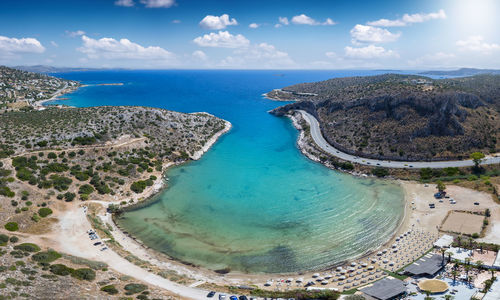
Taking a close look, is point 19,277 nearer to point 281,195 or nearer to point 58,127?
point 281,195

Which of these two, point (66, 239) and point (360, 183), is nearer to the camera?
point (66, 239)

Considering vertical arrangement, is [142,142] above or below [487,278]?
above

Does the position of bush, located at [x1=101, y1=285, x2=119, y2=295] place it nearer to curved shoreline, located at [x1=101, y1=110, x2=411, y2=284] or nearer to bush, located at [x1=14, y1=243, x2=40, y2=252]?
curved shoreline, located at [x1=101, y1=110, x2=411, y2=284]

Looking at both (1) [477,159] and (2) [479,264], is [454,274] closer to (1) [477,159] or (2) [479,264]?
(2) [479,264]

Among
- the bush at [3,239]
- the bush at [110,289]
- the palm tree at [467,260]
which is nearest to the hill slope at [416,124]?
the palm tree at [467,260]

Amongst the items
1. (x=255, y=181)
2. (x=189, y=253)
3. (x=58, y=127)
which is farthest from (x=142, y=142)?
(x=189, y=253)

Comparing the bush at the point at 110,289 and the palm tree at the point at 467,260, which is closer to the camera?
the bush at the point at 110,289

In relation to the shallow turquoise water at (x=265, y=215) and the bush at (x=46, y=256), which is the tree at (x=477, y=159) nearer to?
the shallow turquoise water at (x=265, y=215)
